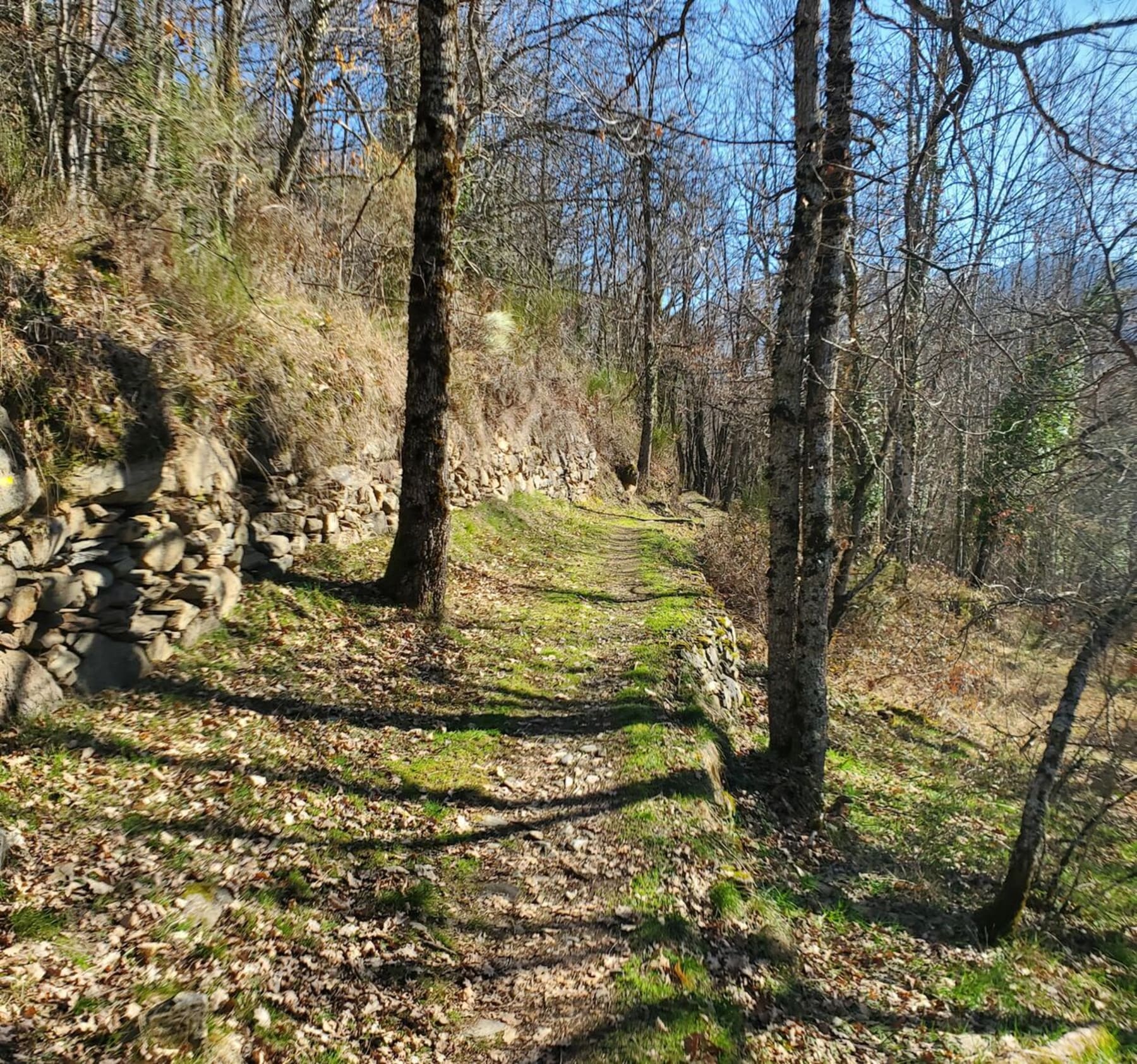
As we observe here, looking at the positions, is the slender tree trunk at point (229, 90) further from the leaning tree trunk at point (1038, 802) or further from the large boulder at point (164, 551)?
Result: the leaning tree trunk at point (1038, 802)

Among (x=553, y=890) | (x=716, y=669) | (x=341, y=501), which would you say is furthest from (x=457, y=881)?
(x=716, y=669)

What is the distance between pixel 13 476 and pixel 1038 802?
7.27m

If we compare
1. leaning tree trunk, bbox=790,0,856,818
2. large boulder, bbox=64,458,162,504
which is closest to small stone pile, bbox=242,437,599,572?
large boulder, bbox=64,458,162,504

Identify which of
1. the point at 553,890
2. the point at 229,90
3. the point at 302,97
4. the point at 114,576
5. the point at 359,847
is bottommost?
the point at 553,890

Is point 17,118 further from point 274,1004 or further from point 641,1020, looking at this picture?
point 641,1020

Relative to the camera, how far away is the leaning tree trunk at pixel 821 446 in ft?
20.0

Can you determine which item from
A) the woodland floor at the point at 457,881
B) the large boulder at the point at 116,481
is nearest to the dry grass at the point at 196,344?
the large boulder at the point at 116,481

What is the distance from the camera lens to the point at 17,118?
537cm

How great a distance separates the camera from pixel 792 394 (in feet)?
21.2

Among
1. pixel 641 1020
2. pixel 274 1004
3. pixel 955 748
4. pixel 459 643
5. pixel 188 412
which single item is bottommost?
pixel 955 748

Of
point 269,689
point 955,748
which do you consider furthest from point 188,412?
point 955,748

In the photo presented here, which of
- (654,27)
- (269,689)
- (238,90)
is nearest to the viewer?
(269,689)

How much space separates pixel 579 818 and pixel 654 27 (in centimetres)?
654

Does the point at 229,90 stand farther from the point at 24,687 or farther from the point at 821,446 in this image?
the point at 821,446
